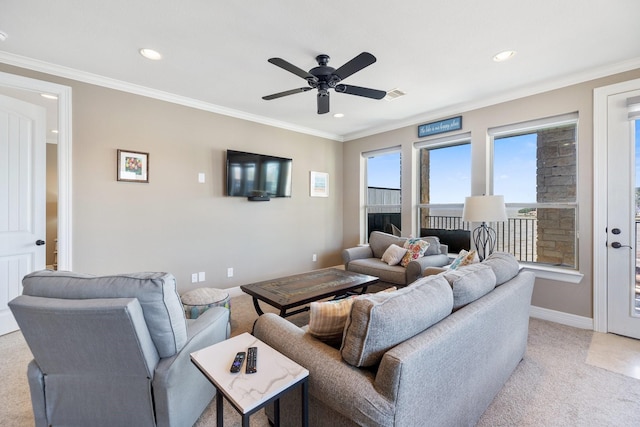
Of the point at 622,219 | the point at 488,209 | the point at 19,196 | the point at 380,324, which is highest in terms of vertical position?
the point at 19,196

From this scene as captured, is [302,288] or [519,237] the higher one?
[519,237]

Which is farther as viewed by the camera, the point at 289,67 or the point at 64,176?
the point at 64,176

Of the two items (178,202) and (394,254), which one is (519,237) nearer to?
(394,254)

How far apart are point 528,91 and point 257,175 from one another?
3553 millimetres

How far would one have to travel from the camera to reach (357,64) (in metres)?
2.02

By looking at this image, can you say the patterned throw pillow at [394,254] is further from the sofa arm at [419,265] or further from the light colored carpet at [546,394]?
the light colored carpet at [546,394]

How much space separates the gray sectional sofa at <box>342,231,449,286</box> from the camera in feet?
10.9

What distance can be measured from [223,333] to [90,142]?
2.59 metres

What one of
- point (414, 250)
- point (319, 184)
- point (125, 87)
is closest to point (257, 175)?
point (319, 184)

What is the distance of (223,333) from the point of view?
5.90ft

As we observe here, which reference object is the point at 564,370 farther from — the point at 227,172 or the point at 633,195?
the point at 227,172

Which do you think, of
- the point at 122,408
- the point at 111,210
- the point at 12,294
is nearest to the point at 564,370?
the point at 122,408

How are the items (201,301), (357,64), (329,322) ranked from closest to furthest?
(329,322) < (357,64) < (201,301)

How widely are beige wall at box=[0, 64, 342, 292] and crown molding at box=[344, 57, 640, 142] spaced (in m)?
1.79
